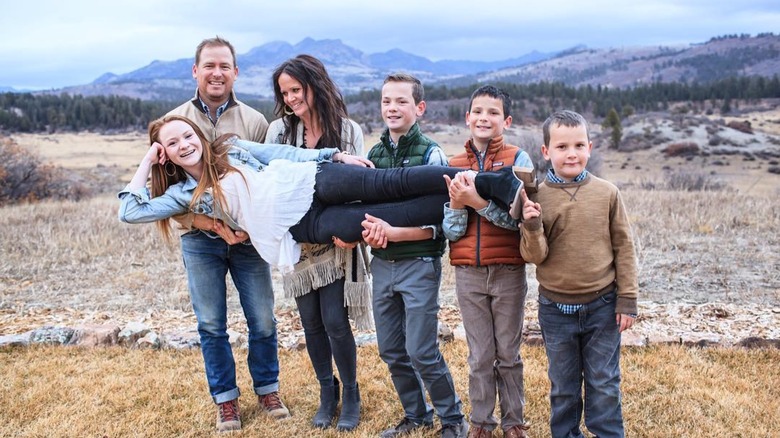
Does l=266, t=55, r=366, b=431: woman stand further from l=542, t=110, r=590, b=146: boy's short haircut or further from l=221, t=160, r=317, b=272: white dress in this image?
l=542, t=110, r=590, b=146: boy's short haircut

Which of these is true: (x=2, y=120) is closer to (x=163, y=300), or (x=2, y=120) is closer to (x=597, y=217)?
(x=163, y=300)

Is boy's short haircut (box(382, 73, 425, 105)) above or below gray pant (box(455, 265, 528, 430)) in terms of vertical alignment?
above

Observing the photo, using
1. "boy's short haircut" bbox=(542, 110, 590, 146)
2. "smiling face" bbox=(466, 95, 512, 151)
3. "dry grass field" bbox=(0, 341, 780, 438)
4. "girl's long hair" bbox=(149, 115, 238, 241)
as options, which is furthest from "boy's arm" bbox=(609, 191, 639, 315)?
"girl's long hair" bbox=(149, 115, 238, 241)

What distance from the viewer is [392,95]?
3.29 meters

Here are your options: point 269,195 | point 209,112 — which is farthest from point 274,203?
point 209,112

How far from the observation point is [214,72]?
12.0ft

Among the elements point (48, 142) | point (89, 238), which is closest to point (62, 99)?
point (48, 142)

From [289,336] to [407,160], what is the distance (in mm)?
2686

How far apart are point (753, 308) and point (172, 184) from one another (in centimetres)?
→ 519

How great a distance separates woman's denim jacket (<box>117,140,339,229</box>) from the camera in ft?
10.8

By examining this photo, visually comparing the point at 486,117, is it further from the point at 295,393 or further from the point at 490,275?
the point at 295,393

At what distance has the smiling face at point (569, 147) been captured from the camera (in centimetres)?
296

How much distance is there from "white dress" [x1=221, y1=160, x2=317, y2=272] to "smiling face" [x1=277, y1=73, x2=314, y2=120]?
338 millimetres

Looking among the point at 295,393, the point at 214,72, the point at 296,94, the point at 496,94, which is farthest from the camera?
the point at 295,393
